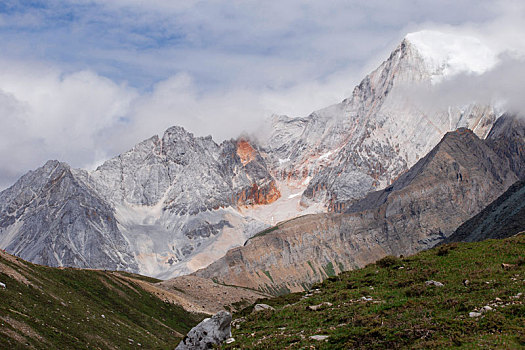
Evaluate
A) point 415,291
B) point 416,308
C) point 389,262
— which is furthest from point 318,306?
point 389,262

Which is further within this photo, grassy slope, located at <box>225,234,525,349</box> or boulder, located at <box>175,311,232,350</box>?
boulder, located at <box>175,311,232,350</box>

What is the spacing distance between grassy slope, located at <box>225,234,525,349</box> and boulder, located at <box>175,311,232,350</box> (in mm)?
1446

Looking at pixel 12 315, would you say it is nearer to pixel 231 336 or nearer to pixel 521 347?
pixel 231 336

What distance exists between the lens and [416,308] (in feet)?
107

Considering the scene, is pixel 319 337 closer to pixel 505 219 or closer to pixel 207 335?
pixel 207 335

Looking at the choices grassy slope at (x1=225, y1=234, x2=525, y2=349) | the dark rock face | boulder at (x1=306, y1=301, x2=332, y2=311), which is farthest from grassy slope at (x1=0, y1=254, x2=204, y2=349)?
the dark rock face

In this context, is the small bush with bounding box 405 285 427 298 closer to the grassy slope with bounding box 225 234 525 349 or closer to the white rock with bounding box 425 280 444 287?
the grassy slope with bounding box 225 234 525 349

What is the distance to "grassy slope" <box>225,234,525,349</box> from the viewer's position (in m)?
28.1

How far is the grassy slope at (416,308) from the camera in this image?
92.1 feet

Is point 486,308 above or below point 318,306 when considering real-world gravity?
below

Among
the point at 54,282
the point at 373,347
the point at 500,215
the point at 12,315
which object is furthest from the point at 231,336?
the point at 500,215

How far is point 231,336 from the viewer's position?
3731 cm

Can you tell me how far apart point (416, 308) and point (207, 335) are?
12.1 meters

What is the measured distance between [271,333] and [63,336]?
94.0ft
